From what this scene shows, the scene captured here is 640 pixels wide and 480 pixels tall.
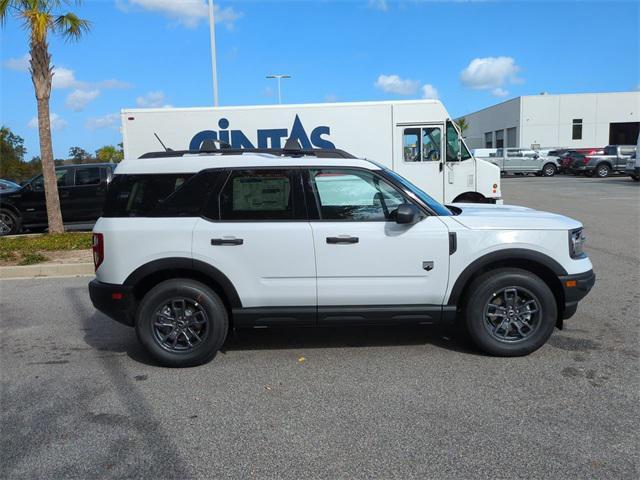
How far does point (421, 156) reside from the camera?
11312 millimetres

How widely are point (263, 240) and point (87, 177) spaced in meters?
10.8

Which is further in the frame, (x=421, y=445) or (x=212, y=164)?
(x=212, y=164)

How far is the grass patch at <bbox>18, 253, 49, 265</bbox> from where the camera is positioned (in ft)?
29.6

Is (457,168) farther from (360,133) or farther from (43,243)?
(43,243)

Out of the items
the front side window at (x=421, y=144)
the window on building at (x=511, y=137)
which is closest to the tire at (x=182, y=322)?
the front side window at (x=421, y=144)

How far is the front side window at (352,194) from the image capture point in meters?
4.54

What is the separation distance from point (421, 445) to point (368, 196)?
6.86ft

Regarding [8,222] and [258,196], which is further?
[8,222]

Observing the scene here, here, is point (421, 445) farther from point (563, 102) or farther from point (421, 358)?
point (563, 102)

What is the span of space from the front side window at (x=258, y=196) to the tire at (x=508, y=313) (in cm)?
171

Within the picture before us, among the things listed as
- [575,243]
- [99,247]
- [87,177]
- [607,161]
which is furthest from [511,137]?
[99,247]

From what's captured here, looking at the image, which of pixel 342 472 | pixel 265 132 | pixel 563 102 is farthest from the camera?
pixel 563 102

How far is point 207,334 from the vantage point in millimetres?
4512

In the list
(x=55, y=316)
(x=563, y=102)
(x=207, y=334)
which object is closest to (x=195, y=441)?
(x=207, y=334)
